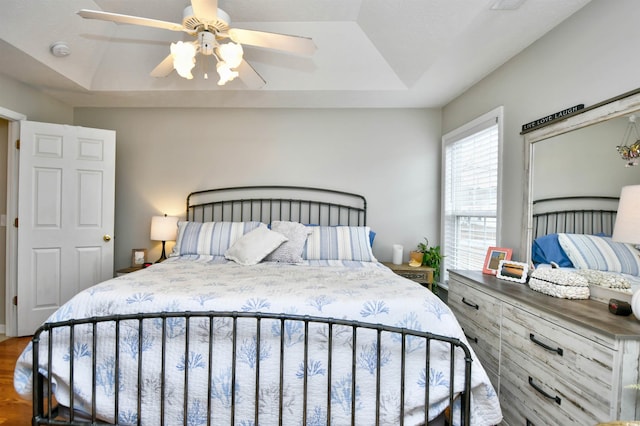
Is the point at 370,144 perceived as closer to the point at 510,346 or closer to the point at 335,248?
the point at 335,248

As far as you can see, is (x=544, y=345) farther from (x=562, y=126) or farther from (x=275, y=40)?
(x=275, y=40)

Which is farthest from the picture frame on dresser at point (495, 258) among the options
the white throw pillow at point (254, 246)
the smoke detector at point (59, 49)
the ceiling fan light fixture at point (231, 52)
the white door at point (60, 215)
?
the smoke detector at point (59, 49)

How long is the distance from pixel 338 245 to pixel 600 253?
1925mm

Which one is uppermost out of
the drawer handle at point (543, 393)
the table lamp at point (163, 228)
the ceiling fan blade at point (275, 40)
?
the ceiling fan blade at point (275, 40)

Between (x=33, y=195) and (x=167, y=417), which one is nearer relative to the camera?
(x=167, y=417)

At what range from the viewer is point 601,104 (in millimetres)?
1665

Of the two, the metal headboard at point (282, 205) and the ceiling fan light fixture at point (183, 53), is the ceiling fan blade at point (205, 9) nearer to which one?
the ceiling fan light fixture at point (183, 53)

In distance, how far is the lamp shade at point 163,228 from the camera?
343 centimetres

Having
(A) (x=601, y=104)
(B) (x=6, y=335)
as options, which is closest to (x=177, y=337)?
(A) (x=601, y=104)

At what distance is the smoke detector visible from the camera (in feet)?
8.71

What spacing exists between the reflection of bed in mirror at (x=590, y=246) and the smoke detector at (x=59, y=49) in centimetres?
399

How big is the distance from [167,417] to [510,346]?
1.88 metres

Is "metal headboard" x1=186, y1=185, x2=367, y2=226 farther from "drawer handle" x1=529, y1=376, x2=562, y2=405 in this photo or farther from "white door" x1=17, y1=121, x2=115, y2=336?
"drawer handle" x1=529, y1=376, x2=562, y2=405

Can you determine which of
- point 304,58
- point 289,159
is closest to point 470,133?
point 304,58
